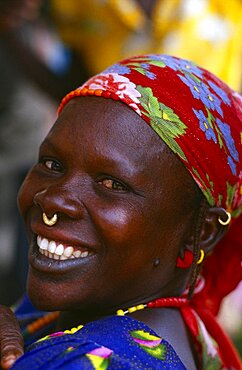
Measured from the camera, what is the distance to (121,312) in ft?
7.09

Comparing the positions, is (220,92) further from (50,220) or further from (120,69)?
(50,220)

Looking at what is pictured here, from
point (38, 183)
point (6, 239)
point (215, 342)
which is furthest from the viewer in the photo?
point (6, 239)

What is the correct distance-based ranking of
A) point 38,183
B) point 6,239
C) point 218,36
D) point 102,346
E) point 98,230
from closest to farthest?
point 102,346 < point 98,230 < point 38,183 < point 218,36 < point 6,239

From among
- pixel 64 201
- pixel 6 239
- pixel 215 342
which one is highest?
pixel 64 201

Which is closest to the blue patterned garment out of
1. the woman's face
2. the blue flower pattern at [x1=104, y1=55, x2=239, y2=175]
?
the woman's face

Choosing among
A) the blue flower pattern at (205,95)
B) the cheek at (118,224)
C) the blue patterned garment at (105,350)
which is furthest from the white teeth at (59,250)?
the blue flower pattern at (205,95)

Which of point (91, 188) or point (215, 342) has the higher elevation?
point (91, 188)

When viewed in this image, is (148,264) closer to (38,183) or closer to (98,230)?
(98,230)

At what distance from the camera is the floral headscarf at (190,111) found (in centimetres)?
215

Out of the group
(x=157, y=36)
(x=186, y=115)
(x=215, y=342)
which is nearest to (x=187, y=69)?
(x=186, y=115)

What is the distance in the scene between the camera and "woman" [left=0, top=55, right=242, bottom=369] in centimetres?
209

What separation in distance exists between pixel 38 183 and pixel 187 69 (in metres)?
0.55

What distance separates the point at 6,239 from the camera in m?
5.55

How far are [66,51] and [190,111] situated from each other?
2.50 m
